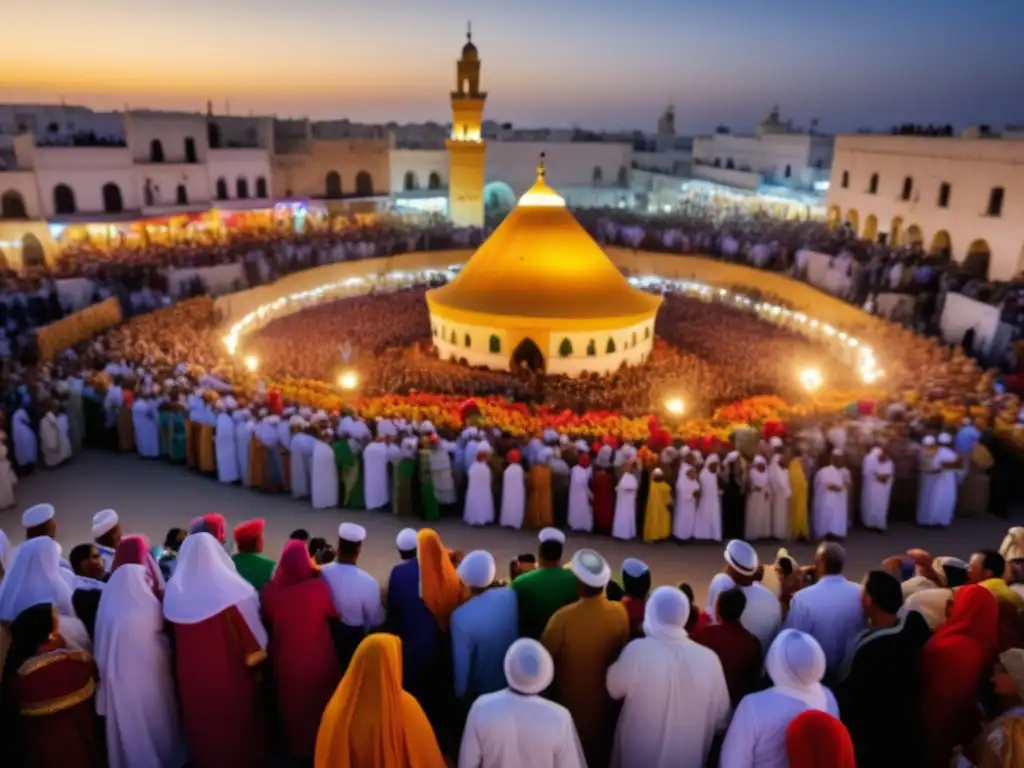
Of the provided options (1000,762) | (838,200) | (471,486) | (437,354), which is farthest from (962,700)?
(838,200)

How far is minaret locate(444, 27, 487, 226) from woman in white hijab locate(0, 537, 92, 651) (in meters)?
29.0

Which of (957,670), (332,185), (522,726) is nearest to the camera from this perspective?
(522,726)

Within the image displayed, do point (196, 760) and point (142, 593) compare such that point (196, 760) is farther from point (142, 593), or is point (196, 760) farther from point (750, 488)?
point (750, 488)

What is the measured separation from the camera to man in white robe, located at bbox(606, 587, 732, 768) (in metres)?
4.54

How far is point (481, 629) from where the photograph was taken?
534cm

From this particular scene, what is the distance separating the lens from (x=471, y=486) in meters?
10.3

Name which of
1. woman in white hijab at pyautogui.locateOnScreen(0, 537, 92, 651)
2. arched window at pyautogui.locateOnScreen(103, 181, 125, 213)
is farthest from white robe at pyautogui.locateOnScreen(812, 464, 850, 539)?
arched window at pyautogui.locateOnScreen(103, 181, 125, 213)

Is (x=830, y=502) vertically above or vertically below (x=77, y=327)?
below

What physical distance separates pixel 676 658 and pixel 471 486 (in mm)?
5923

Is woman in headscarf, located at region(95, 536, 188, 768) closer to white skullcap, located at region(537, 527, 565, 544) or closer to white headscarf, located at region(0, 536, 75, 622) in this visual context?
white headscarf, located at region(0, 536, 75, 622)

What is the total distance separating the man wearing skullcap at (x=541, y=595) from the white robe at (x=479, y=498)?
4.69 meters

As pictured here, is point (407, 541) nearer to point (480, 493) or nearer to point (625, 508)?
point (480, 493)

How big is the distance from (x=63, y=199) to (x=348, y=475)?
26079 millimetres

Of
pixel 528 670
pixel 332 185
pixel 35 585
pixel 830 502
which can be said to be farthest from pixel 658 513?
pixel 332 185
